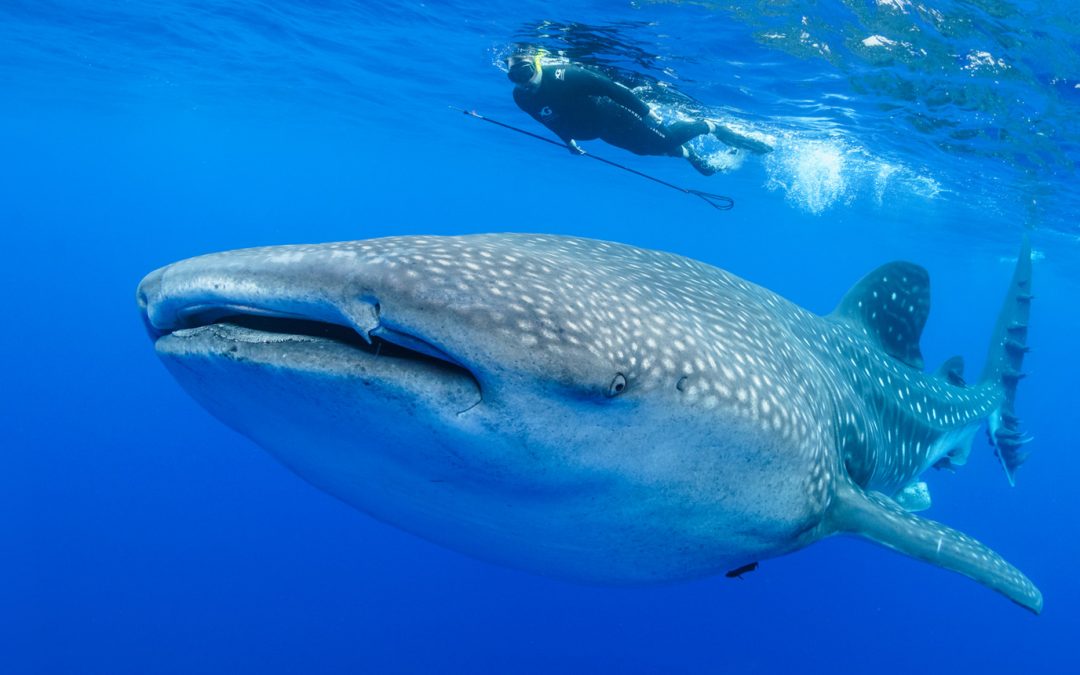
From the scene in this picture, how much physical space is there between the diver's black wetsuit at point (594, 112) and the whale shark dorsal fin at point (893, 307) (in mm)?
6252

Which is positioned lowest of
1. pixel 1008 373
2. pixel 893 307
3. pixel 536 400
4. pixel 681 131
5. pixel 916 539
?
pixel 1008 373

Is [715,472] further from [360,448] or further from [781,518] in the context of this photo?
[360,448]

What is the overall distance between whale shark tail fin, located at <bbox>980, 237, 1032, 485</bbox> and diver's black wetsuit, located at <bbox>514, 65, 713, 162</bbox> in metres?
5.80

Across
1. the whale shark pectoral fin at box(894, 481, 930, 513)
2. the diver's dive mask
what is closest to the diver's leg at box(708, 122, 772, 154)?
the diver's dive mask

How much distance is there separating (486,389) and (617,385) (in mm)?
409

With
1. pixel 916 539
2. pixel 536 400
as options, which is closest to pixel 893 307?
pixel 916 539

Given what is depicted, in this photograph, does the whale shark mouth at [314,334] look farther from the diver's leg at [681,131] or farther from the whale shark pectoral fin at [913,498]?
the diver's leg at [681,131]

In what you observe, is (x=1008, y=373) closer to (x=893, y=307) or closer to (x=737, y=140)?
(x=893, y=307)

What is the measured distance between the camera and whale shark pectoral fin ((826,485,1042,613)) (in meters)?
3.32

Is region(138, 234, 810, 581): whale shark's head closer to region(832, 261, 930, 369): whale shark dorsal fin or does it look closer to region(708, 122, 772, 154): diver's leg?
region(832, 261, 930, 369): whale shark dorsal fin

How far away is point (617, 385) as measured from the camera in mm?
1931

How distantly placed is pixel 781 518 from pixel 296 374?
7.02 feet

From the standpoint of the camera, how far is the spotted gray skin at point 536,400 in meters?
1.73

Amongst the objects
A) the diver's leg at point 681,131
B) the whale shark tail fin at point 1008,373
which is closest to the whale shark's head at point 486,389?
the whale shark tail fin at point 1008,373
